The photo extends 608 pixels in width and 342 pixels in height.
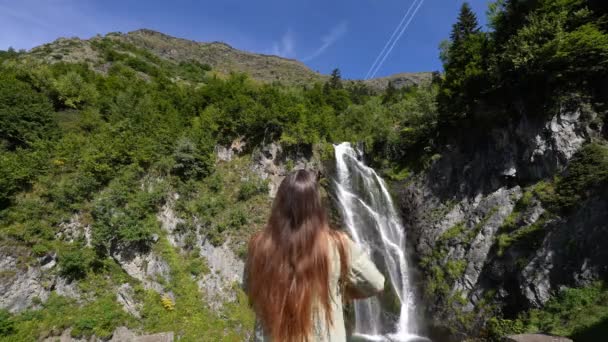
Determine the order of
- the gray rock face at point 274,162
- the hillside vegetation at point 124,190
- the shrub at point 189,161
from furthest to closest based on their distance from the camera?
1. the gray rock face at point 274,162
2. the shrub at point 189,161
3. the hillside vegetation at point 124,190

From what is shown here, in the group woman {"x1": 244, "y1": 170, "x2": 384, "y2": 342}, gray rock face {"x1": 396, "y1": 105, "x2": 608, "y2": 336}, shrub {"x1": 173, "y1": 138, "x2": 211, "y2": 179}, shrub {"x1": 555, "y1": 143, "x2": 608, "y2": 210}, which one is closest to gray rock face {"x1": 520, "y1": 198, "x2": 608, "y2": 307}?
gray rock face {"x1": 396, "y1": 105, "x2": 608, "y2": 336}

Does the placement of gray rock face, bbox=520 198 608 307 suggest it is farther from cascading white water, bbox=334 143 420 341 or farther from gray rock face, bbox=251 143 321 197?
gray rock face, bbox=251 143 321 197

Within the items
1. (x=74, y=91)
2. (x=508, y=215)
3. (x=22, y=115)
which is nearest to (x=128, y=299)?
(x=22, y=115)

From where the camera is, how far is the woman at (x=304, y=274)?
165 centimetres

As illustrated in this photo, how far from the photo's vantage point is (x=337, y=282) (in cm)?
174

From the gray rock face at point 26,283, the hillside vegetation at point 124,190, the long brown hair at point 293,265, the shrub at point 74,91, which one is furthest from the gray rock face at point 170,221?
the long brown hair at point 293,265

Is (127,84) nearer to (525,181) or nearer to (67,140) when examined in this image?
(67,140)

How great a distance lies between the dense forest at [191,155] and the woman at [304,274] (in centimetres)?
942

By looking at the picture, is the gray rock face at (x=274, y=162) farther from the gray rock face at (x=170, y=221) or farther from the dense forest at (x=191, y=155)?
the gray rock face at (x=170, y=221)

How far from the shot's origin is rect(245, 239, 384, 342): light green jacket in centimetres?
169

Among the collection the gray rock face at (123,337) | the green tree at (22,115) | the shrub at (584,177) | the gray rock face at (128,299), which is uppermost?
the green tree at (22,115)

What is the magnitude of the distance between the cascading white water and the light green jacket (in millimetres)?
11538

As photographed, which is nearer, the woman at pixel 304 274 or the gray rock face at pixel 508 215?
the woman at pixel 304 274

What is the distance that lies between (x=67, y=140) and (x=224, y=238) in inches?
314
